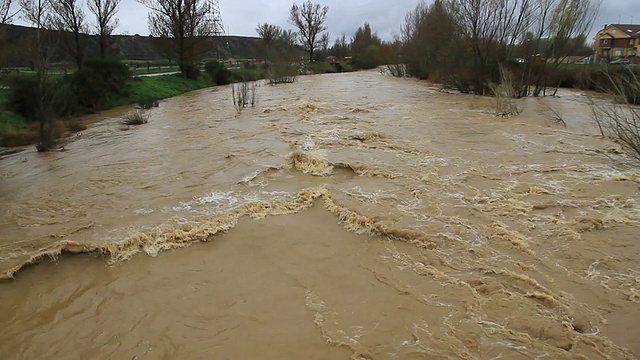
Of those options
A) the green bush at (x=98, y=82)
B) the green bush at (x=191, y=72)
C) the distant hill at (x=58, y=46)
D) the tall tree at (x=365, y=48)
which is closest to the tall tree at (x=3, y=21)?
the distant hill at (x=58, y=46)

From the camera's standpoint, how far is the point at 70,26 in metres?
25.2

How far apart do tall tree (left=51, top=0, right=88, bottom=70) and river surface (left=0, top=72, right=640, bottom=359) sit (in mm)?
17855

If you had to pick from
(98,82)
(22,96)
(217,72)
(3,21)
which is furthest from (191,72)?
(3,21)

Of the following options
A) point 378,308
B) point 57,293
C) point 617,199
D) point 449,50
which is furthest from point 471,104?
point 57,293

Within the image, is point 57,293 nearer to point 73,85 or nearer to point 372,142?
point 372,142

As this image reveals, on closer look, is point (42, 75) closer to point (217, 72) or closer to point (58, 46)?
point (58, 46)

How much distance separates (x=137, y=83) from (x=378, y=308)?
25648mm

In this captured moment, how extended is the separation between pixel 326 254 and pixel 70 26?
2750cm

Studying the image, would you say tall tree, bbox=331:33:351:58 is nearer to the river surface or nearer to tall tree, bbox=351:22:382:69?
tall tree, bbox=351:22:382:69

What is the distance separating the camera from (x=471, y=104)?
19.3 m

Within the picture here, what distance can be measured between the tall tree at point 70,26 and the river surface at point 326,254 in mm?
17855

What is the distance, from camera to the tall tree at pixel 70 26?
80.8 ft

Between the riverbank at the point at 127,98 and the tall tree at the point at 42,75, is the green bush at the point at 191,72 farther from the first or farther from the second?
the tall tree at the point at 42,75

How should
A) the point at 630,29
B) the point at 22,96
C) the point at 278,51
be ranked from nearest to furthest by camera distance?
the point at 22,96 → the point at 278,51 → the point at 630,29
